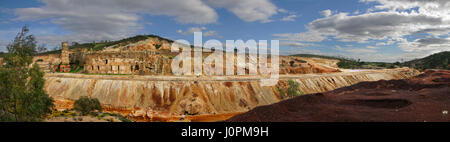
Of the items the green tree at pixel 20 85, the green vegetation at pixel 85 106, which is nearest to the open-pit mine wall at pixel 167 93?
the green vegetation at pixel 85 106

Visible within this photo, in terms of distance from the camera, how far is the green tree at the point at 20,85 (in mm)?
12234

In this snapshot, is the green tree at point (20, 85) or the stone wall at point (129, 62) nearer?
the green tree at point (20, 85)

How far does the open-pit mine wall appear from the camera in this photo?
39094 mm

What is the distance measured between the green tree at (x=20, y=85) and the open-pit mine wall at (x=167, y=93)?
74.8 feet

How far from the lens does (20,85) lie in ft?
41.2

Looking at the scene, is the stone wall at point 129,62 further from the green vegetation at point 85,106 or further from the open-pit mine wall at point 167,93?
the green vegetation at point 85,106

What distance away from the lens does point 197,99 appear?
39406 millimetres

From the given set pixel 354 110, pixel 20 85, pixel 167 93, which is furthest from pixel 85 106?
pixel 354 110

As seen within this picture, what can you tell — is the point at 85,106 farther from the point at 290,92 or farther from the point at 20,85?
the point at 290,92

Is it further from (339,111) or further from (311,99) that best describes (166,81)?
(339,111)

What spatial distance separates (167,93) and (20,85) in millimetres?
29185
